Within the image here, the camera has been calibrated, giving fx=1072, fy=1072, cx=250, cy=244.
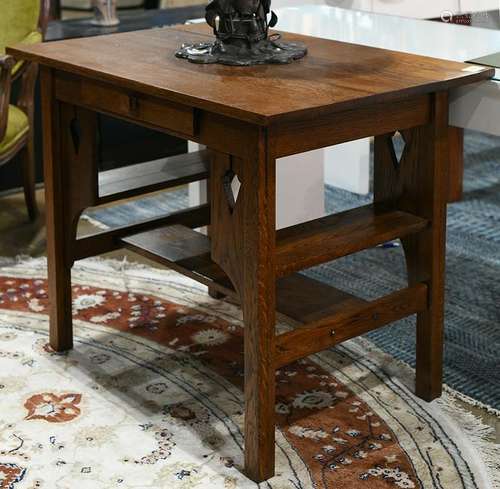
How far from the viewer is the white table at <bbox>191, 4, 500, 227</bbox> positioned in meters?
2.35

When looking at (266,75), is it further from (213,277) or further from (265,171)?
(213,277)

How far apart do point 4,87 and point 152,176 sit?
0.77m

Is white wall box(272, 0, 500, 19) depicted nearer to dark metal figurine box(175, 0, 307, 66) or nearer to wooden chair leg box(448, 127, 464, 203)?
wooden chair leg box(448, 127, 464, 203)

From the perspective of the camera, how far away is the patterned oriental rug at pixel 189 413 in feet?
7.41

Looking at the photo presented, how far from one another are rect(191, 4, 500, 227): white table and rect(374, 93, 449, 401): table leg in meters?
0.08

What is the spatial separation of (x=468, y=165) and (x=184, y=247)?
2193 millimetres

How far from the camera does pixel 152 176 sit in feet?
9.48

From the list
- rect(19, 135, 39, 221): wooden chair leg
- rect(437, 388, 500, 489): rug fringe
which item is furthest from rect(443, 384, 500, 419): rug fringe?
rect(19, 135, 39, 221): wooden chair leg

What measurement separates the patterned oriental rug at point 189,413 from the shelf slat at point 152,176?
409mm

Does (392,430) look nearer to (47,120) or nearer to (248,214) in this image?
(248,214)

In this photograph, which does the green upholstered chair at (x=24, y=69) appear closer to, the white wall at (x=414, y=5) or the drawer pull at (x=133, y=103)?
the white wall at (x=414, y=5)

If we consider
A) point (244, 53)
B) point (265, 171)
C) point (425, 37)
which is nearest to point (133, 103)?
point (244, 53)

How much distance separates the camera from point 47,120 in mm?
2633

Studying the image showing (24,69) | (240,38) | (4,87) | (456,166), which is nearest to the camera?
(240,38)
